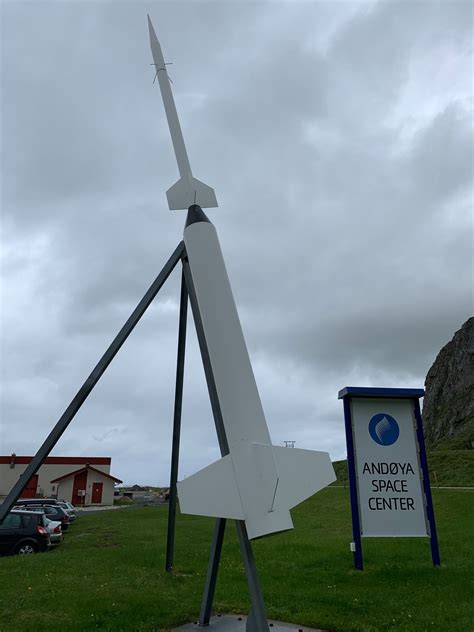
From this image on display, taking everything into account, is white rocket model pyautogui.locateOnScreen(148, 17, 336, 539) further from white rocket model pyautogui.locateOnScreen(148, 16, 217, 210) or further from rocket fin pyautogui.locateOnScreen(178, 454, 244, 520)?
white rocket model pyautogui.locateOnScreen(148, 16, 217, 210)

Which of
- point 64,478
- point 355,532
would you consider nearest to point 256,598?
point 355,532

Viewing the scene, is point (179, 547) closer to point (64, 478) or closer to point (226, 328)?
point (226, 328)

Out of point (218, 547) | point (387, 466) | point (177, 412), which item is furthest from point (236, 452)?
point (387, 466)

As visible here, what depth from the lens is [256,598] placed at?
6.38 meters

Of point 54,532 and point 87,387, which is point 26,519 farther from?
point 87,387

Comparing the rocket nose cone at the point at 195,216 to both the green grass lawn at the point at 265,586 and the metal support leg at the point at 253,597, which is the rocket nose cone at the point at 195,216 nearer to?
the metal support leg at the point at 253,597

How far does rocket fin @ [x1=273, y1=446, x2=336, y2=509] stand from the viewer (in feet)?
23.4

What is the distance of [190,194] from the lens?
948 centimetres

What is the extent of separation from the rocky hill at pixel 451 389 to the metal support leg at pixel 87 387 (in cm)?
7082

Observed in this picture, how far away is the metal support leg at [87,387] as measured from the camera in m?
7.48

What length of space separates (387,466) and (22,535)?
34.4 ft

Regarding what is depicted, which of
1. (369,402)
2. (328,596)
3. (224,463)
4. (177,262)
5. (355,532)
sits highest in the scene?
(177,262)

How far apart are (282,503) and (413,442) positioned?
5.76 meters

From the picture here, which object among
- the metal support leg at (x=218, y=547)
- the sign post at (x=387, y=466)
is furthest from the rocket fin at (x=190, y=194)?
the sign post at (x=387, y=466)
